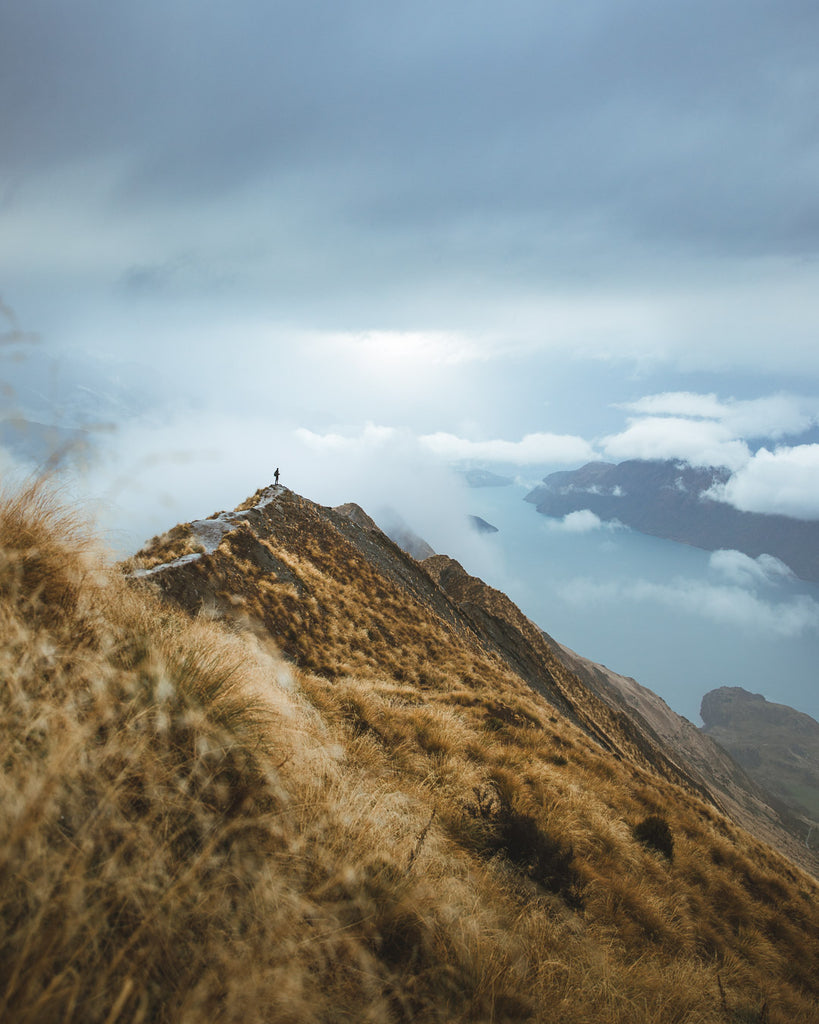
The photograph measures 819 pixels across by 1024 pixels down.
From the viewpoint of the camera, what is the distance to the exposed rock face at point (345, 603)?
12516mm

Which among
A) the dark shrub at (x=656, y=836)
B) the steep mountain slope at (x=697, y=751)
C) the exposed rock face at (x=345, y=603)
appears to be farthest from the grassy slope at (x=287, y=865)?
the steep mountain slope at (x=697, y=751)

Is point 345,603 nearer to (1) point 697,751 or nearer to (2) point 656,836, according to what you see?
(2) point 656,836

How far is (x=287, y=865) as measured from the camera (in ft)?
8.16

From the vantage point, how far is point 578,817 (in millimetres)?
5910

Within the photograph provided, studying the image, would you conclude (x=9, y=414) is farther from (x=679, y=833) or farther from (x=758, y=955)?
(x=679, y=833)

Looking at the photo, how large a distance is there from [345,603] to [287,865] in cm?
1488

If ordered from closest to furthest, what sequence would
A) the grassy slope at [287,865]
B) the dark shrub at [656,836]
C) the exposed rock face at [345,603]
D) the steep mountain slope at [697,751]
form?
1. the grassy slope at [287,865]
2. the dark shrub at [656,836]
3. the exposed rock face at [345,603]
4. the steep mountain slope at [697,751]

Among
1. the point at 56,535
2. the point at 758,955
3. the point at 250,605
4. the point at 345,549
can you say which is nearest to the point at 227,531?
the point at 250,605

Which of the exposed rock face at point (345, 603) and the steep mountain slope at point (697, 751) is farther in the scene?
the steep mountain slope at point (697, 751)

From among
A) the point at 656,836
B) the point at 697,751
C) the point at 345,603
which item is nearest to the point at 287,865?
the point at 656,836

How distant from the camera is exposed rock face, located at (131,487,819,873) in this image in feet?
41.1

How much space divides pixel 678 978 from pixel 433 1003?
2.74 metres

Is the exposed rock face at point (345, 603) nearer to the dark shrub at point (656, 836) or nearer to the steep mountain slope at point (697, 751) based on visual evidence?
the dark shrub at point (656, 836)

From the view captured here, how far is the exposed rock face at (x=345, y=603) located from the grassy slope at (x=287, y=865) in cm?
638
